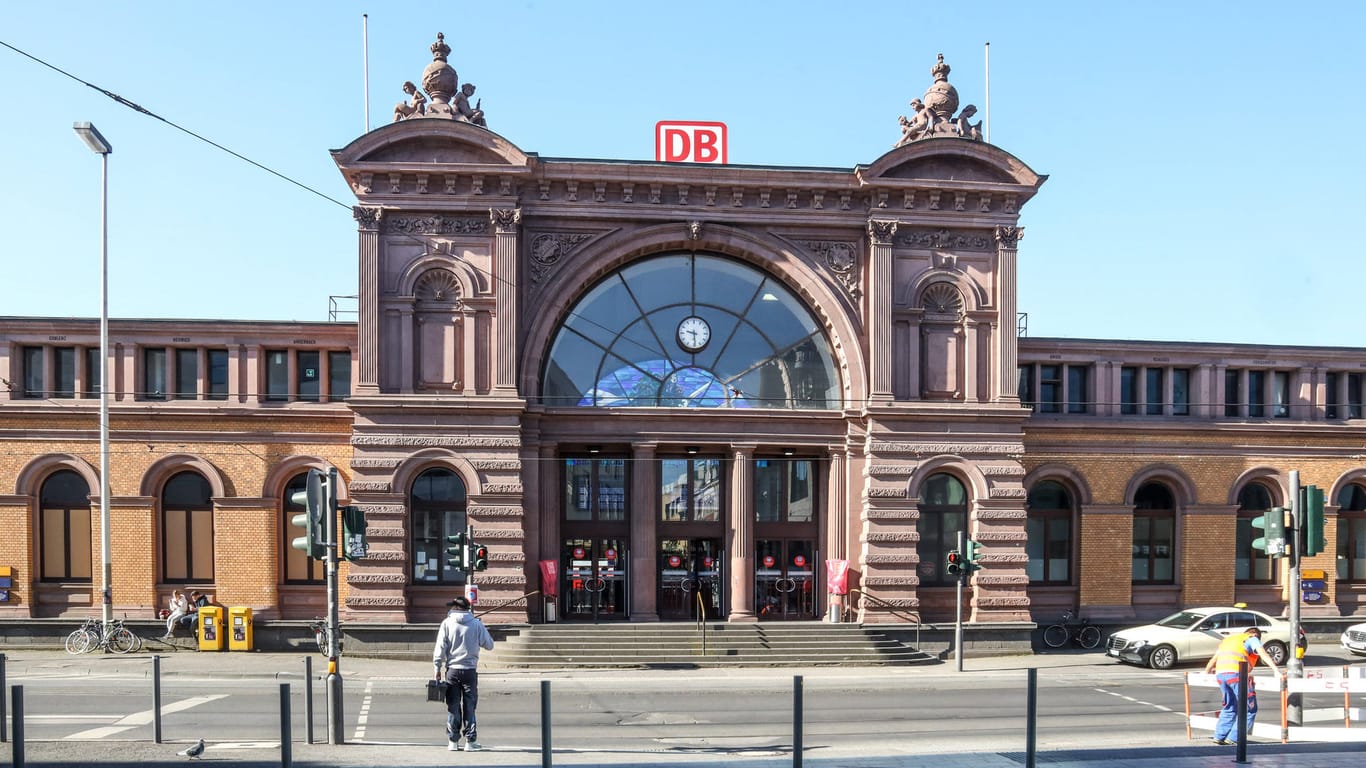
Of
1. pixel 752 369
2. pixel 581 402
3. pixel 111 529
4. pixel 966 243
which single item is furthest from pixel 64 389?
pixel 966 243

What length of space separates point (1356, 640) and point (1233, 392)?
7.80 meters

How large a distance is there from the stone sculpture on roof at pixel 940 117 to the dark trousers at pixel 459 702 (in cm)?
2095

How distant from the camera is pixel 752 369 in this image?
3081 cm

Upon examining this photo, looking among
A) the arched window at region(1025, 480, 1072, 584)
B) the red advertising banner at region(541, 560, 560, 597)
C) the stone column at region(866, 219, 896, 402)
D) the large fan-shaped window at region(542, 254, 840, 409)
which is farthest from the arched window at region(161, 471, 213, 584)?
the arched window at region(1025, 480, 1072, 584)

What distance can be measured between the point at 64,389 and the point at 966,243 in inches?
1008

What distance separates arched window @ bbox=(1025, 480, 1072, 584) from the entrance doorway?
922 cm

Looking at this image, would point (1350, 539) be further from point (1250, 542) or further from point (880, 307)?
point (880, 307)

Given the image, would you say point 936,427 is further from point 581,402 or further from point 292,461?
point 292,461

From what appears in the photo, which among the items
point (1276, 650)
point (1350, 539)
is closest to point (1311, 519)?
point (1276, 650)

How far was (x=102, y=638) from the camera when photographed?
2838 centimetres

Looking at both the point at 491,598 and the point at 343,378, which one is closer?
the point at 491,598

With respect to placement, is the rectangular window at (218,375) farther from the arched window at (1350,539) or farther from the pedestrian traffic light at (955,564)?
A: the arched window at (1350,539)

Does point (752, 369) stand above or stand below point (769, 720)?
above

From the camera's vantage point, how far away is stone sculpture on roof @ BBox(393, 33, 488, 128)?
95.5 feet
